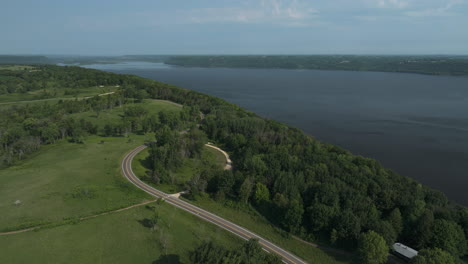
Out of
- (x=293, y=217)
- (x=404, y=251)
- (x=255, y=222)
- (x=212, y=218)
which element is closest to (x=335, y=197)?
(x=293, y=217)

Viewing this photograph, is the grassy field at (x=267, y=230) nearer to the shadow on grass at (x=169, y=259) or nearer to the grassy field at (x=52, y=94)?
the shadow on grass at (x=169, y=259)

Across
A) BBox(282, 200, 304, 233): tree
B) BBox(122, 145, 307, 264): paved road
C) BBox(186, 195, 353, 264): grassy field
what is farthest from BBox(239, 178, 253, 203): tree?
BBox(282, 200, 304, 233): tree

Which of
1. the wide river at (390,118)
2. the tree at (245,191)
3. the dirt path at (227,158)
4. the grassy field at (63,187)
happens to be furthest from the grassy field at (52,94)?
the tree at (245,191)

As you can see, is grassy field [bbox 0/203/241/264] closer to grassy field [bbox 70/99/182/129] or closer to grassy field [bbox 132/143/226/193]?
grassy field [bbox 132/143/226/193]

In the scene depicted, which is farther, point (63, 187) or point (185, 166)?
point (185, 166)

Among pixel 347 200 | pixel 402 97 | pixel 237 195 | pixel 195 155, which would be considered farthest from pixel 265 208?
pixel 402 97

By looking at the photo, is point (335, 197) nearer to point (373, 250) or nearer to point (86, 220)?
point (373, 250)
